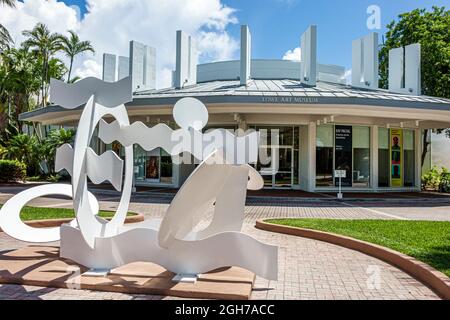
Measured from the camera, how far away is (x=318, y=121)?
1975 cm

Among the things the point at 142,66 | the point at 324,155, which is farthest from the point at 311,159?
the point at 142,66

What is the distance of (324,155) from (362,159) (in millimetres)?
2333

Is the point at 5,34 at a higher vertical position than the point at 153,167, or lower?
higher

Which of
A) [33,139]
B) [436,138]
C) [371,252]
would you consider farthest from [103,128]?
[436,138]

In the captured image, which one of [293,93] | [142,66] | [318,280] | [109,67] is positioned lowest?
[318,280]

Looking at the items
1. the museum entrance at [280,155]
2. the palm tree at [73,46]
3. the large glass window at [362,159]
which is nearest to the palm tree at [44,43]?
the palm tree at [73,46]

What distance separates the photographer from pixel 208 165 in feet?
15.7

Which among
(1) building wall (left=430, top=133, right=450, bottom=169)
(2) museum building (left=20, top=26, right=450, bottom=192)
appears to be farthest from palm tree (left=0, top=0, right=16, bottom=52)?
(1) building wall (left=430, top=133, right=450, bottom=169)

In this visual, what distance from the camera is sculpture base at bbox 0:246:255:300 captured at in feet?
15.9

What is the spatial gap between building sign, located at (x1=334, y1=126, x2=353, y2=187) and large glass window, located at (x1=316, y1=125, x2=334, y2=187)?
30 centimetres

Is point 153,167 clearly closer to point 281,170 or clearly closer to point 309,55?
point 281,170

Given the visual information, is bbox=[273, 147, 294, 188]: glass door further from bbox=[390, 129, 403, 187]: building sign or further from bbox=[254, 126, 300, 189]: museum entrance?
A: bbox=[390, 129, 403, 187]: building sign

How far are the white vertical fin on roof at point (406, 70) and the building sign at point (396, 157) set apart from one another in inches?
115

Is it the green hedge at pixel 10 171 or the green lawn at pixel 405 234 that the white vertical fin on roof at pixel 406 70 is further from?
the green hedge at pixel 10 171
